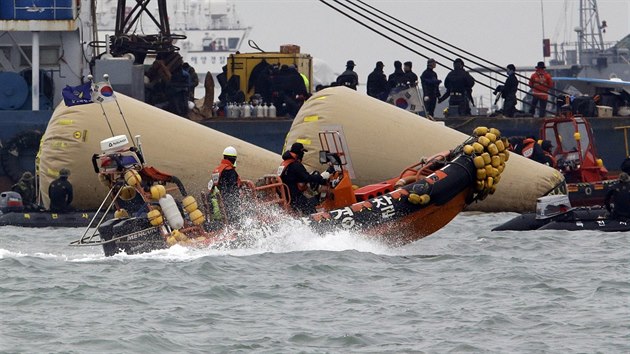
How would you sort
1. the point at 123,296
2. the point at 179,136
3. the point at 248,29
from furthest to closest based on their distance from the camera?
the point at 248,29 < the point at 179,136 < the point at 123,296

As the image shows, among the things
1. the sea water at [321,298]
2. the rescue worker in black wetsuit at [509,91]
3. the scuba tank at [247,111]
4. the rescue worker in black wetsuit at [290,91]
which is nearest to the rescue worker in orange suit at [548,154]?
the rescue worker in black wetsuit at [509,91]

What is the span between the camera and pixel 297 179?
22.8m

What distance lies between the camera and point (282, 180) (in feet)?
74.8

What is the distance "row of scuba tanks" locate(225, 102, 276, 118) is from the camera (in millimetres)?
35406

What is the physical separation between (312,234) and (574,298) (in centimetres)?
491

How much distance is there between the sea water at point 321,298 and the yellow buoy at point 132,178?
96 centimetres

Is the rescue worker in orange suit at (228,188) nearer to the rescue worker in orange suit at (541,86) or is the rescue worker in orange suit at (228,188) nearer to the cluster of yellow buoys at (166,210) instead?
the cluster of yellow buoys at (166,210)

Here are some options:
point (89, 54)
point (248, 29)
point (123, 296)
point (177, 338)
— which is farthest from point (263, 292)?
point (248, 29)

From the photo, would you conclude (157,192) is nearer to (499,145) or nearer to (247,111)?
(499,145)

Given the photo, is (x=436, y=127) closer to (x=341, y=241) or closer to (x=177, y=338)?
(x=341, y=241)

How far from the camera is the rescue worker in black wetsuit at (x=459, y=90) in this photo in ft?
118

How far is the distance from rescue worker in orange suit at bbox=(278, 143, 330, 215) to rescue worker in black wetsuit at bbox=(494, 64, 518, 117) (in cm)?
1311

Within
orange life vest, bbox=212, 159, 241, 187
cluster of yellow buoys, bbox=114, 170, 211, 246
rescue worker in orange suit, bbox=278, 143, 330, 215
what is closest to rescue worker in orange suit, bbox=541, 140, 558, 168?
rescue worker in orange suit, bbox=278, 143, 330, 215

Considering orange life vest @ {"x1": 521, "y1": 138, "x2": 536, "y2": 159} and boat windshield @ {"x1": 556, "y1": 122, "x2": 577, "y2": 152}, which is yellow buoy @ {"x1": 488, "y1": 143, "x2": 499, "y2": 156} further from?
boat windshield @ {"x1": 556, "y1": 122, "x2": 577, "y2": 152}
